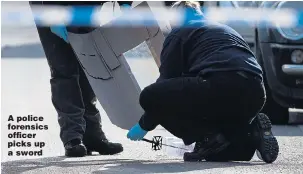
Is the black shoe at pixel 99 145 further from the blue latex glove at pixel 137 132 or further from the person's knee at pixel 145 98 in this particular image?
the person's knee at pixel 145 98

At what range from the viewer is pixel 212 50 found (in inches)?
257

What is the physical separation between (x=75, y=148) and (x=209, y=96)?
101 cm

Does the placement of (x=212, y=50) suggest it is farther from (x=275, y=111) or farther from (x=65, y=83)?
(x=275, y=111)

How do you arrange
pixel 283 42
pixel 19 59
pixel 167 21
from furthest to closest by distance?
1. pixel 19 59
2. pixel 283 42
3. pixel 167 21

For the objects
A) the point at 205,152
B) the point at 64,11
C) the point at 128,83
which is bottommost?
the point at 205,152

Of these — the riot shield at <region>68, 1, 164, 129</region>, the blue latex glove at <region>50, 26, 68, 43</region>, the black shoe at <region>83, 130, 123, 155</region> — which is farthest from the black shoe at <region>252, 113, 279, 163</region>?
the blue latex glove at <region>50, 26, 68, 43</region>

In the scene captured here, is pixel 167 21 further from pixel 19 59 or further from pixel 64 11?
pixel 19 59

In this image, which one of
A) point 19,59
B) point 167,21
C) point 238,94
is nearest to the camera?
point 238,94

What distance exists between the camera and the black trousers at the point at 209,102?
646cm

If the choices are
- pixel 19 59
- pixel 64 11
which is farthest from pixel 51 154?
pixel 19 59

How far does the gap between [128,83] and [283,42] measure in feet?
6.73

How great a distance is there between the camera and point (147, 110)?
259 inches

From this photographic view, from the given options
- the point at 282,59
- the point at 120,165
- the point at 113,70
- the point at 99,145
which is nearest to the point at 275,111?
the point at 282,59

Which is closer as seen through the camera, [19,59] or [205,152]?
[205,152]
